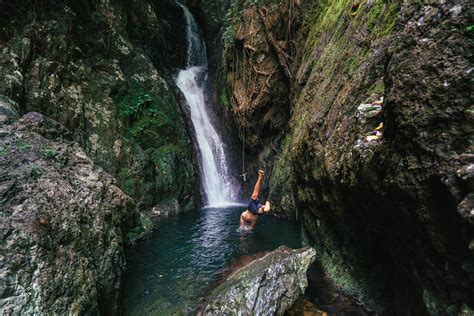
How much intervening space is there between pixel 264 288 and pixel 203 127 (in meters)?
14.6

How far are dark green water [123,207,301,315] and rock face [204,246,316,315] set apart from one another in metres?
0.75

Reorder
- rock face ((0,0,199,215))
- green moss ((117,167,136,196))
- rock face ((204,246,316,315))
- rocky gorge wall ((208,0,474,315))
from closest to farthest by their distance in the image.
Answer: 1. rocky gorge wall ((208,0,474,315))
2. rock face ((204,246,316,315))
3. rock face ((0,0,199,215))
4. green moss ((117,167,136,196))

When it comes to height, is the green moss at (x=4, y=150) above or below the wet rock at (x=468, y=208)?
above

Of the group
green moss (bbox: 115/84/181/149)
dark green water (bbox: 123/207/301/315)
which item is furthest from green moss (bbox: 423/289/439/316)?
green moss (bbox: 115/84/181/149)

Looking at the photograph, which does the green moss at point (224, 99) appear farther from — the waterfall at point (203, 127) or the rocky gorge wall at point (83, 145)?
the rocky gorge wall at point (83, 145)

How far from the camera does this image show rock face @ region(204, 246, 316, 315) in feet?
14.9

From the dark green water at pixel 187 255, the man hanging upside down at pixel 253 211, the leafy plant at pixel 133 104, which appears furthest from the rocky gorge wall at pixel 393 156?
the leafy plant at pixel 133 104

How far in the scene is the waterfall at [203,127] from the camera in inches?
661

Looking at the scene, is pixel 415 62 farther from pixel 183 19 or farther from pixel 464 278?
pixel 183 19

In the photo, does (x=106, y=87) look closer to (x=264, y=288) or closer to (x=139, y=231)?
(x=139, y=231)

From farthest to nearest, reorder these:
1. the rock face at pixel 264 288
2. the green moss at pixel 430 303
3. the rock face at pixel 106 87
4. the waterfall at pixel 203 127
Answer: the waterfall at pixel 203 127, the rock face at pixel 106 87, the rock face at pixel 264 288, the green moss at pixel 430 303

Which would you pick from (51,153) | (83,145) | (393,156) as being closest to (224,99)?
(83,145)

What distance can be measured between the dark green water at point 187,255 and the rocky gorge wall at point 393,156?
7.89ft

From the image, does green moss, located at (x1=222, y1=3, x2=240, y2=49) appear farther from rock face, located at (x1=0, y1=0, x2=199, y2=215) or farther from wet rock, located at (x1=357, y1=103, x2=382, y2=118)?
wet rock, located at (x1=357, y1=103, x2=382, y2=118)
